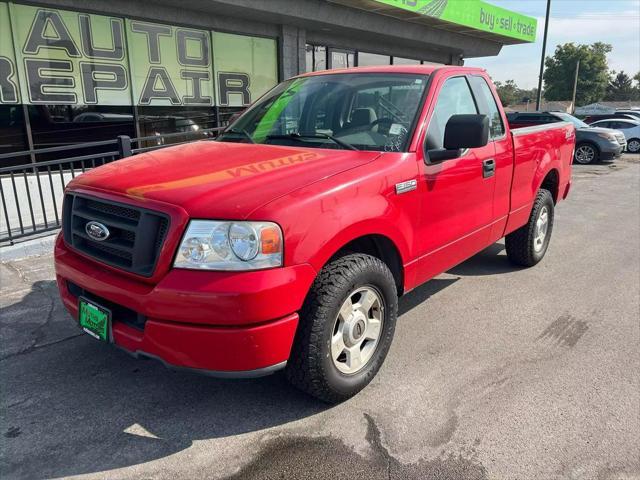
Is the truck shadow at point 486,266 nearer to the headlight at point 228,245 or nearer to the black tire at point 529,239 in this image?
the black tire at point 529,239

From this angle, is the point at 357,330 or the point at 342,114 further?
the point at 342,114

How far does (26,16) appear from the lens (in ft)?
27.2

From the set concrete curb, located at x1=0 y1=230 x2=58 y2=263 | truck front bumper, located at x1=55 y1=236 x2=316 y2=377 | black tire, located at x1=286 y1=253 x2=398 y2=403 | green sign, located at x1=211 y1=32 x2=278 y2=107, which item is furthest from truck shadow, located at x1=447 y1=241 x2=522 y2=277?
green sign, located at x1=211 y1=32 x2=278 y2=107

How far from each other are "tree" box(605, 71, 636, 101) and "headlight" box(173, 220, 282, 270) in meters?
107

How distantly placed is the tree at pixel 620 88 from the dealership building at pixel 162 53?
95372 mm

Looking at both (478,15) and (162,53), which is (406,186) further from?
(478,15)

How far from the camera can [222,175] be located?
2.79m

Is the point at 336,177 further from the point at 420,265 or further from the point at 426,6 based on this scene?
the point at 426,6

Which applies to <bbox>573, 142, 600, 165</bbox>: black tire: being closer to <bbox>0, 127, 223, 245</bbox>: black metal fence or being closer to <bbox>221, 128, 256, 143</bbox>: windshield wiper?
<bbox>0, 127, 223, 245</bbox>: black metal fence

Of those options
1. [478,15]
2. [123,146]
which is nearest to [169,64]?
[123,146]

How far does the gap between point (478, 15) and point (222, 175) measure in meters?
15.5

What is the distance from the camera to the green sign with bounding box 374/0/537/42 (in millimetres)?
13109

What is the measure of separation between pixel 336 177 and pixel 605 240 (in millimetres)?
5689

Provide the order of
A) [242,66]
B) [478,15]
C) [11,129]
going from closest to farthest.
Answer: [11,129] → [242,66] → [478,15]
